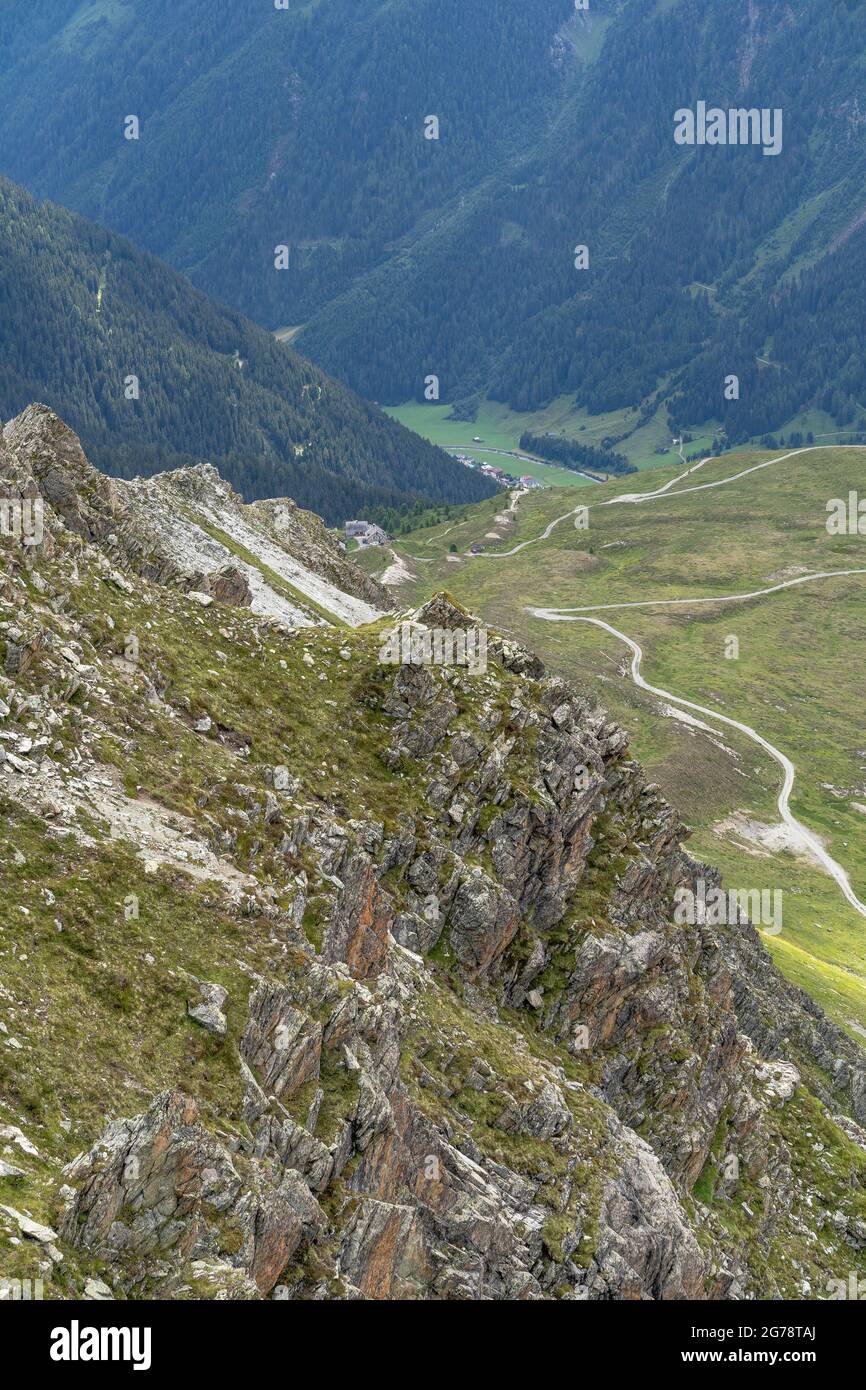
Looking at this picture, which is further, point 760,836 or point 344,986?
point 760,836

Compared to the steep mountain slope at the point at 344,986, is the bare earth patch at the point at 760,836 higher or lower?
lower

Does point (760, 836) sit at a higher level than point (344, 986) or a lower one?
lower

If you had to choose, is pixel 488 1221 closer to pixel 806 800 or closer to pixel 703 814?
pixel 703 814

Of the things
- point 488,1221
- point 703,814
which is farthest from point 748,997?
point 703,814

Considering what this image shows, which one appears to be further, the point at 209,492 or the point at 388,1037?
the point at 209,492

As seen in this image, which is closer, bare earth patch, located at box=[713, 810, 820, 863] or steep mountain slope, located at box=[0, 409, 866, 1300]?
steep mountain slope, located at box=[0, 409, 866, 1300]

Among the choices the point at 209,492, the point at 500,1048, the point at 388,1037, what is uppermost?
the point at 209,492

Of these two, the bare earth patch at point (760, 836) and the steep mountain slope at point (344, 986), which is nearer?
the steep mountain slope at point (344, 986)
